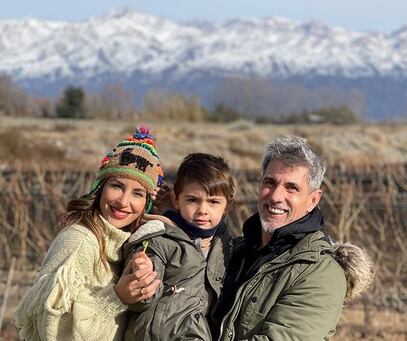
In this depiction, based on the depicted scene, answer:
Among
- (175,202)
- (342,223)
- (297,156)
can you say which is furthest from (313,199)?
(342,223)

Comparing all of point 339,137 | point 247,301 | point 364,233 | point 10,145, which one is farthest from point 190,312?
point 339,137

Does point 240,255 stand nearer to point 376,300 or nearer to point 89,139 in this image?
point 376,300

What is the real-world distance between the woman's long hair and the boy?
4.5 inches

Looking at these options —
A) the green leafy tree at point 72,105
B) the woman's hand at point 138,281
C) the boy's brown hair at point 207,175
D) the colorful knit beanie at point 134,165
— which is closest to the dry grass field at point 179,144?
the green leafy tree at point 72,105

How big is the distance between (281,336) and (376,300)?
7.00 meters

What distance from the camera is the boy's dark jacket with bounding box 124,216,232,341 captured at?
109 inches

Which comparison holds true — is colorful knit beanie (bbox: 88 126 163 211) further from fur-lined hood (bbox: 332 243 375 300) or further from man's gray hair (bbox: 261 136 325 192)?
fur-lined hood (bbox: 332 243 375 300)

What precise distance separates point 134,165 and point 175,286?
20.5 inches

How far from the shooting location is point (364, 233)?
1085 centimetres

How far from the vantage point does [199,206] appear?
3.04 m

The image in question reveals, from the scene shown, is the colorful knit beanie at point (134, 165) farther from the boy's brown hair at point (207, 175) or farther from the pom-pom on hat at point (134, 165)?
the boy's brown hair at point (207, 175)

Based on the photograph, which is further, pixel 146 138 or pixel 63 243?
pixel 146 138

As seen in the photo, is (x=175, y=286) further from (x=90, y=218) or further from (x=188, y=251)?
(x=90, y=218)

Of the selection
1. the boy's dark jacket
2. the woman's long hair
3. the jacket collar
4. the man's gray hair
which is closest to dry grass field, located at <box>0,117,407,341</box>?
the woman's long hair
